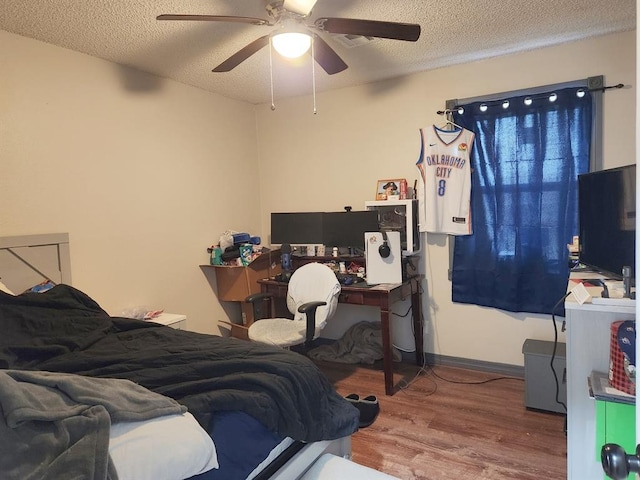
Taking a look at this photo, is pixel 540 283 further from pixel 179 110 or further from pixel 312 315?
pixel 179 110

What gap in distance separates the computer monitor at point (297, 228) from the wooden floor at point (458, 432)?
123 centimetres

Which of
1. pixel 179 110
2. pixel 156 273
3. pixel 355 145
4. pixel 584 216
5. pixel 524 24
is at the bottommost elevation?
pixel 156 273

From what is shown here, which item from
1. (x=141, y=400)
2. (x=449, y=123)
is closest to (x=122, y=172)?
(x=141, y=400)

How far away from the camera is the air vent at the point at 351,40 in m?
2.67

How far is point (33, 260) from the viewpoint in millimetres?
2551

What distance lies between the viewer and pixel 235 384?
1545 mm

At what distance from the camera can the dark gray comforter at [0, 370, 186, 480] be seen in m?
1.01

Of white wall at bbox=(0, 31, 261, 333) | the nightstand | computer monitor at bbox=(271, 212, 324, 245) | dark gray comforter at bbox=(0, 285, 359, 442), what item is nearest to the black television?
dark gray comforter at bbox=(0, 285, 359, 442)

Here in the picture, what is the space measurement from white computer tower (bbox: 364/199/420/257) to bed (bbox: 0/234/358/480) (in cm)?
182

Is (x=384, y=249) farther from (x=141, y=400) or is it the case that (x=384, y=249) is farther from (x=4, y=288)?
(x=4, y=288)

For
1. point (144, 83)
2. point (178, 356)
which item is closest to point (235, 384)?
point (178, 356)

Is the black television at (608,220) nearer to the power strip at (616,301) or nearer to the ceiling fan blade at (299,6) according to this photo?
the power strip at (616,301)

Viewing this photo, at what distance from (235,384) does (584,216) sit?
2.09 meters

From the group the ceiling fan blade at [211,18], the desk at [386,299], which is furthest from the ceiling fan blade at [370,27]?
the desk at [386,299]
